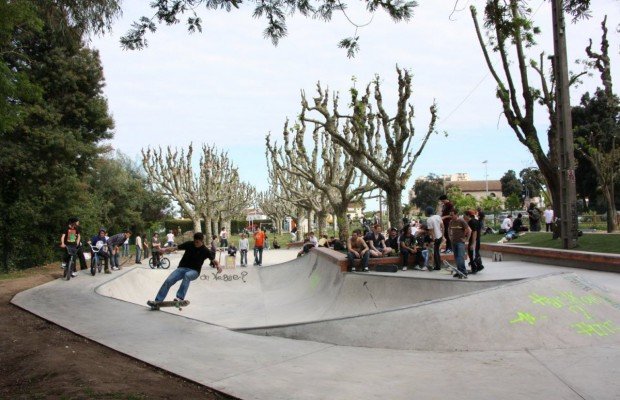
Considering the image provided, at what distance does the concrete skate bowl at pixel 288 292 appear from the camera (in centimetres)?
953

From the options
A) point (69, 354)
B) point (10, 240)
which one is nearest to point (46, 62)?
point (10, 240)

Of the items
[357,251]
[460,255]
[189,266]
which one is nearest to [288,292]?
[357,251]

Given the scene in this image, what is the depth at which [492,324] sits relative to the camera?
6094mm

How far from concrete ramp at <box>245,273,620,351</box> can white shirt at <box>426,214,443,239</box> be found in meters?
4.40

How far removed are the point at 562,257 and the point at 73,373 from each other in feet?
36.6

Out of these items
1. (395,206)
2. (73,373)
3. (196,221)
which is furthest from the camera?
(196,221)

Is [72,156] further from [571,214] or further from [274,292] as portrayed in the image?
[571,214]

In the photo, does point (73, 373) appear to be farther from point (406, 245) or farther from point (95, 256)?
point (95, 256)

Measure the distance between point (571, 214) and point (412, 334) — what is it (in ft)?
26.1

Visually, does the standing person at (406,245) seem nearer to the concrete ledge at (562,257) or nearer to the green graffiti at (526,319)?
the concrete ledge at (562,257)

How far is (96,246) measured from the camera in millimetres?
15430

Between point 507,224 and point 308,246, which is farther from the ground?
point 507,224

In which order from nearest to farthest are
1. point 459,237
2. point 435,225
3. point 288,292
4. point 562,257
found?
point 459,237, point 435,225, point 562,257, point 288,292

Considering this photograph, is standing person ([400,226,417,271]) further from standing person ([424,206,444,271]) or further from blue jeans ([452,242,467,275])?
blue jeans ([452,242,467,275])
